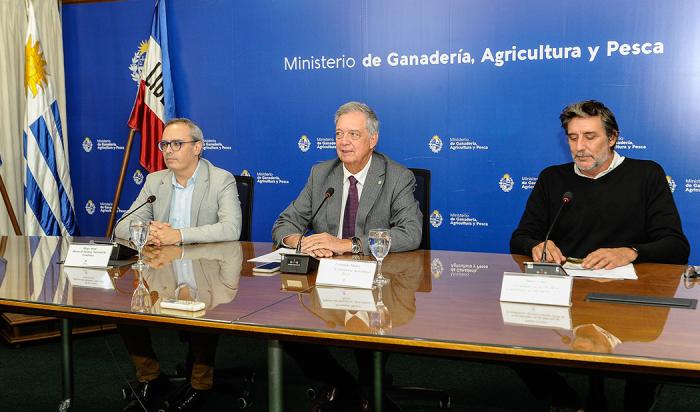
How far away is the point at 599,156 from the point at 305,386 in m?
1.75

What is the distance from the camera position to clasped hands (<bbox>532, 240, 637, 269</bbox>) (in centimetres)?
221

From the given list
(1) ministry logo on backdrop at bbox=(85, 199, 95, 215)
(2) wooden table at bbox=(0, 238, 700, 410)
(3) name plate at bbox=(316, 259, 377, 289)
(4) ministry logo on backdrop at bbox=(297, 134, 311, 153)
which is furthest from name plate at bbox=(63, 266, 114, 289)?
(1) ministry logo on backdrop at bbox=(85, 199, 95, 215)

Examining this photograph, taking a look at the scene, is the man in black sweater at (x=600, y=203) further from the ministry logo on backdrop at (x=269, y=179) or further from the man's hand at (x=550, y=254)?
the ministry logo on backdrop at (x=269, y=179)

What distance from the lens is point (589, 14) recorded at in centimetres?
402

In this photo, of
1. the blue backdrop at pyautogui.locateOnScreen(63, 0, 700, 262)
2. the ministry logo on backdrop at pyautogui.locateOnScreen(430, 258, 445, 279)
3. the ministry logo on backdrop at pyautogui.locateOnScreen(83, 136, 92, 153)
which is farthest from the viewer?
the ministry logo on backdrop at pyautogui.locateOnScreen(83, 136, 92, 153)

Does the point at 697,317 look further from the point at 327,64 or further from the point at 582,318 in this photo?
the point at 327,64

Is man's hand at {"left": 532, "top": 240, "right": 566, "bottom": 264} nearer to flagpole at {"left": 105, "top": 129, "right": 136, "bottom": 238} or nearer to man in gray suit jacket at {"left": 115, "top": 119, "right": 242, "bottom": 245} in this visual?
man in gray suit jacket at {"left": 115, "top": 119, "right": 242, "bottom": 245}

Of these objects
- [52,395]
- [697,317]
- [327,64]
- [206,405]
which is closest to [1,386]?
[52,395]

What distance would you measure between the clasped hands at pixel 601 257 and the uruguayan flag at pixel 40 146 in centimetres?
397

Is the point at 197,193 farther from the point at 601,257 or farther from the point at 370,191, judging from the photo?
the point at 601,257

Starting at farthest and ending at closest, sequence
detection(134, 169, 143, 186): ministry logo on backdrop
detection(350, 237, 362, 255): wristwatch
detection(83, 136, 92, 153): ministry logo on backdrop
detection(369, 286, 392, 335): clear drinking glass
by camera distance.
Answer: detection(83, 136, 92, 153): ministry logo on backdrop
detection(134, 169, 143, 186): ministry logo on backdrop
detection(350, 237, 362, 255): wristwatch
detection(369, 286, 392, 335): clear drinking glass

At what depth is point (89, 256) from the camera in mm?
2453

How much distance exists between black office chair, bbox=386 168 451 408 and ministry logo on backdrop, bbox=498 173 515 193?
1450 millimetres

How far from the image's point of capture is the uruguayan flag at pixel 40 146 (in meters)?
4.98
